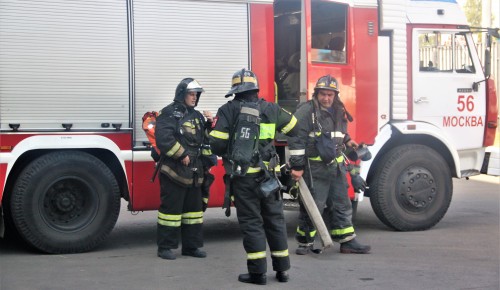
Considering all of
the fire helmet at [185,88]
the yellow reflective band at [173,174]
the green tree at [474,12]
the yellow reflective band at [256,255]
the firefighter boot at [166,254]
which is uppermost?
the green tree at [474,12]

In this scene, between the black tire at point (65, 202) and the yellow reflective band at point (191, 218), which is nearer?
the black tire at point (65, 202)

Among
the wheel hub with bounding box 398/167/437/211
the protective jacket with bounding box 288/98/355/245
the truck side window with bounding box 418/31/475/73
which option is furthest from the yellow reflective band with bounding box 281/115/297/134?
the truck side window with bounding box 418/31/475/73

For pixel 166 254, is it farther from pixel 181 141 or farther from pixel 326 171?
pixel 326 171

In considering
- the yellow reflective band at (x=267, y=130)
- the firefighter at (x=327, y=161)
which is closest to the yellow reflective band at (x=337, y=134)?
the firefighter at (x=327, y=161)

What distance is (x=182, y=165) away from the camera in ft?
24.0

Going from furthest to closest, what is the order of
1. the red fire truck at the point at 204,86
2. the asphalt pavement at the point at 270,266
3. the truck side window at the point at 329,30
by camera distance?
the truck side window at the point at 329,30
the red fire truck at the point at 204,86
the asphalt pavement at the point at 270,266

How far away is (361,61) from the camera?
→ 8.64 m

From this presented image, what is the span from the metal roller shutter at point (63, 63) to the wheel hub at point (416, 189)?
3429 millimetres

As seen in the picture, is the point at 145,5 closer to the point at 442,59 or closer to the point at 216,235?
the point at 216,235

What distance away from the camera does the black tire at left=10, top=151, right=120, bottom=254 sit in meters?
7.23

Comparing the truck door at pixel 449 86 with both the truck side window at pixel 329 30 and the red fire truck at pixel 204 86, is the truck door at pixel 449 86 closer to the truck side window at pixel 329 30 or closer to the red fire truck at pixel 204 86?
the red fire truck at pixel 204 86

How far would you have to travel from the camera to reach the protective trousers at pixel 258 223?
627cm

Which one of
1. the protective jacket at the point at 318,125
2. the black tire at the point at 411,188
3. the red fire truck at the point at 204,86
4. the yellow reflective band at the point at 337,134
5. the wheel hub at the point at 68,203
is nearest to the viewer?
the red fire truck at the point at 204,86

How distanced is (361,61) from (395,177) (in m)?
1.44
